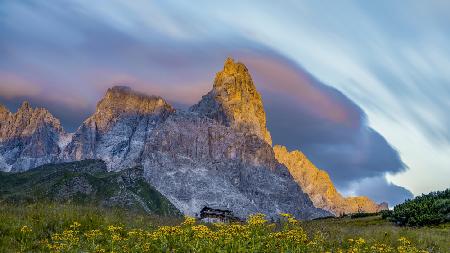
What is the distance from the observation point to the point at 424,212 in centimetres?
3806

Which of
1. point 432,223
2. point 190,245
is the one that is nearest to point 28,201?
point 190,245

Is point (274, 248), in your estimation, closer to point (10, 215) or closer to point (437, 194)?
point (10, 215)

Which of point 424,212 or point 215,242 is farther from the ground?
point 424,212

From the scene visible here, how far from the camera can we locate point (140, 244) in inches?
623

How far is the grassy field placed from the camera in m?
14.8

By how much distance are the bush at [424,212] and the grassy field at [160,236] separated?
15.1 m

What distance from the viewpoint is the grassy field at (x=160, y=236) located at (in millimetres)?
14789

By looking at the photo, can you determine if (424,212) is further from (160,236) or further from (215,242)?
(160,236)

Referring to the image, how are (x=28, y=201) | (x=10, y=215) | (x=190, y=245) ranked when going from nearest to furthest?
(x=190, y=245) < (x=10, y=215) < (x=28, y=201)

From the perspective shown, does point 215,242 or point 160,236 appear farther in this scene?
point 160,236

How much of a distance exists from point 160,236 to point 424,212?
28703mm

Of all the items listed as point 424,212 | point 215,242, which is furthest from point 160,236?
point 424,212

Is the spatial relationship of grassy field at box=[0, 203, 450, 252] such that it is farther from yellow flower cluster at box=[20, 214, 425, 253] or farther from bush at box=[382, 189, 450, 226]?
bush at box=[382, 189, 450, 226]

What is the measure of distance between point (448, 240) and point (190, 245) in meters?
13.4
